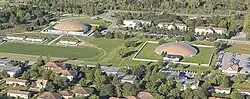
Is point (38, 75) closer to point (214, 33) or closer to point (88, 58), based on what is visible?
point (88, 58)

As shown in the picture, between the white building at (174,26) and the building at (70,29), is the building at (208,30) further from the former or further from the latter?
the building at (70,29)

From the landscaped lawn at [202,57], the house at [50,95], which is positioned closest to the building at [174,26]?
the landscaped lawn at [202,57]

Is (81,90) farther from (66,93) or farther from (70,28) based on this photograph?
(70,28)

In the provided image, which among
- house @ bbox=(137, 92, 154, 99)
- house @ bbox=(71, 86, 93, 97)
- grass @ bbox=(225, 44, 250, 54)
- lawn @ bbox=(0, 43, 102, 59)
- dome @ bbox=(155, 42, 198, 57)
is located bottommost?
lawn @ bbox=(0, 43, 102, 59)

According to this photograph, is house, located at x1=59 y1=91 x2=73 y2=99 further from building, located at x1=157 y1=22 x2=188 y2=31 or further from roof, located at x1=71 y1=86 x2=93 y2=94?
building, located at x1=157 y1=22 x2=188 y2=31

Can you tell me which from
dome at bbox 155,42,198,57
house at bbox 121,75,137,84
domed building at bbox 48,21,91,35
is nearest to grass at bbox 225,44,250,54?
dome at bbox 155,42,198,57

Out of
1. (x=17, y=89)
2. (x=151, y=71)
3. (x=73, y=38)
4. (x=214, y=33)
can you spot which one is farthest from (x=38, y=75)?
(x=214, y=33)
